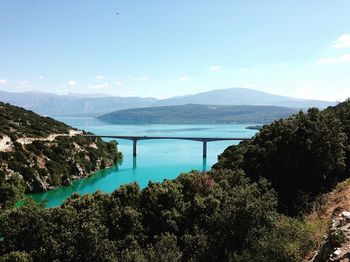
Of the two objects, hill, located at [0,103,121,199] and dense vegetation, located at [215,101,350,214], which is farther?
hill, located at [0,103,121,199]

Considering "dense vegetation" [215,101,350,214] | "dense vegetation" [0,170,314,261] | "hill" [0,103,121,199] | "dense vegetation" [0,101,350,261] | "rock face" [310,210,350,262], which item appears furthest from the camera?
"hill" [0,103,121,199]

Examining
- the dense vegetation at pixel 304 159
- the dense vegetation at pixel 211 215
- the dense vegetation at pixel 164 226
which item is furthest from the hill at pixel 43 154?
the dense vegetation at pixel 304 159

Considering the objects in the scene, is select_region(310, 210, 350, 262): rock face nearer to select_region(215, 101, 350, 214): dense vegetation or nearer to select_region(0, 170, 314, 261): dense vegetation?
select_region(0, 170, 314, 261): dense vegetation

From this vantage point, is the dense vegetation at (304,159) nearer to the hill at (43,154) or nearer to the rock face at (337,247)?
the rock face at (337,247)

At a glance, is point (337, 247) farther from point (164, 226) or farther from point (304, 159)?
point (304, 159)

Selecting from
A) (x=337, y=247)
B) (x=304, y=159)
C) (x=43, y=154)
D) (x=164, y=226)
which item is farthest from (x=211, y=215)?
(x=43, y=154)

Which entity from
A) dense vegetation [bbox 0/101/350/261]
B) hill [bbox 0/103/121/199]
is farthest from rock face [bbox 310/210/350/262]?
hill [bbox 0/103/121/199]

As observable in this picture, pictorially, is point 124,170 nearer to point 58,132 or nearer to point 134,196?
point 58,132
